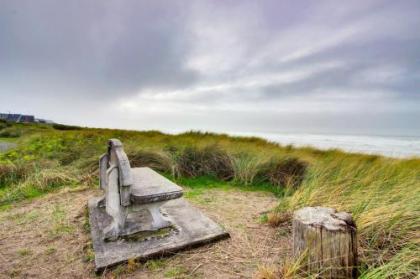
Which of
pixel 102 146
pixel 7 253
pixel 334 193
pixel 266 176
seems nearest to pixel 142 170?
pixel 7 253

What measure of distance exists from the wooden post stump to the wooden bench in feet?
4.40

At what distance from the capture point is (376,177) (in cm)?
407

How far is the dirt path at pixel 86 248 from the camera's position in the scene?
7.31 feet

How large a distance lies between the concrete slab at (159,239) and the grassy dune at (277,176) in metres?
1.12

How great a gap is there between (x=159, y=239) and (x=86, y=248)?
0.76 m

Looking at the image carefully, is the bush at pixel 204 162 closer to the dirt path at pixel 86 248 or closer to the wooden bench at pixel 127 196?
the dirt path at pixel 86 248

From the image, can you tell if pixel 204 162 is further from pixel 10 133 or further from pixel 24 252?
pixel 10 133

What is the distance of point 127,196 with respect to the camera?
244 cm

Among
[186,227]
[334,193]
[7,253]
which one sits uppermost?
[334,193]

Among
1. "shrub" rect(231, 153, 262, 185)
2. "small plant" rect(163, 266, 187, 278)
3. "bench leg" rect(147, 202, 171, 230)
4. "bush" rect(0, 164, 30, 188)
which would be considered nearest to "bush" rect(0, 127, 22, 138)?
"bush" rect(0, 164, 30, 188)

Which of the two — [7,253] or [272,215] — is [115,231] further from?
[272,215]

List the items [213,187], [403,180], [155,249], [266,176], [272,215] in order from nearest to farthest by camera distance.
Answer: [155,249]
[272,215]
[403,180]
[213,187]
[266,176]

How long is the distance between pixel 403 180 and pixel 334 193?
3.66ft

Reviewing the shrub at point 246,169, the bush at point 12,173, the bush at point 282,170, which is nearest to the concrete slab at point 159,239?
the shrub at point 246,169
